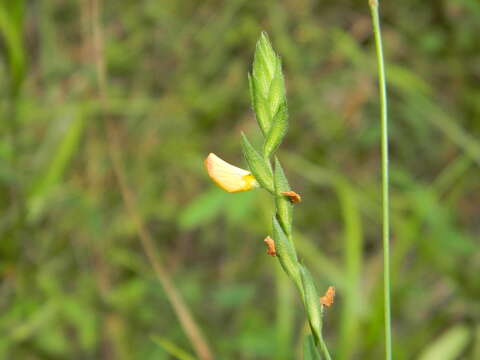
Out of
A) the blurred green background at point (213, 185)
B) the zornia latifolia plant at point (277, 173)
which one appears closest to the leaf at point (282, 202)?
the zornia latifolia plant at point (277, 173)

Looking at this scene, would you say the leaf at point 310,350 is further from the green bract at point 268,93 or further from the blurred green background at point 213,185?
the blurred green background at point 213,185

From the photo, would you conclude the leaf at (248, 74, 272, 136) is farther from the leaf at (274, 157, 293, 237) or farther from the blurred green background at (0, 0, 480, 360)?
the blurred green background at (0, 0, 480, 360)

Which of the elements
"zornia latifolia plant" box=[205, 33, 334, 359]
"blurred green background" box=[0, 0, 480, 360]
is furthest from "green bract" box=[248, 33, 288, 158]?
"blurred green background" box=[0, 0, 480, 360]

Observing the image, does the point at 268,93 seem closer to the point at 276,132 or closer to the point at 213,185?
the point at 276,132

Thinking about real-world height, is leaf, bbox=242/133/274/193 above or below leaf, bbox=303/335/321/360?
above

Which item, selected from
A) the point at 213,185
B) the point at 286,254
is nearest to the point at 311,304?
the point at 286,254

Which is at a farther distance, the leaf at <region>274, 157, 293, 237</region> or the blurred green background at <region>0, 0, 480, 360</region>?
the blurred green background at <region>0, 0, 480, 360</region>
